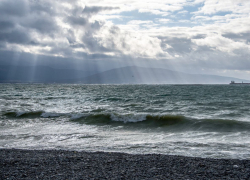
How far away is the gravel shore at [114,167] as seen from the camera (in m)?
7.73

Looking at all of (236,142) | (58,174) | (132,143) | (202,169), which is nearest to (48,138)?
(132,143)

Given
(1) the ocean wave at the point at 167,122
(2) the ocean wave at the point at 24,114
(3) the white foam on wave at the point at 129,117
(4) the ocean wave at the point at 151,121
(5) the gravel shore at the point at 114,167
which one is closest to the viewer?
(5) the gravel shore at the point at 114,167

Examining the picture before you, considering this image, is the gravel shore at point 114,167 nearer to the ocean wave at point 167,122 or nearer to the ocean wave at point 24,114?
the ocean wave at point 167,122

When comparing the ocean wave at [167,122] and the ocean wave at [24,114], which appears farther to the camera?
the ocean wave at [24,114]

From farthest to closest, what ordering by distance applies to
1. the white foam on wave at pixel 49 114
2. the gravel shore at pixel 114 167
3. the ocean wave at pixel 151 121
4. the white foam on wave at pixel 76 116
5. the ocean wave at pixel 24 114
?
the ocean wave at pixel 24 114 → the white foam on wave at pixel 49 114 → the white foam on wave at pixel 76 116 → the ocean wave at pixel 151 121 → the gravel shore at pixel 114 167

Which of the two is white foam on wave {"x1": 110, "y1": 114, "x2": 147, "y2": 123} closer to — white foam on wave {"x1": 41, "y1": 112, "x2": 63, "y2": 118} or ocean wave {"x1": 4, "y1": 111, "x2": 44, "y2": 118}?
white foam on wave {"x1": 41, "y1": 112, "x2": 63, "y2": 118}

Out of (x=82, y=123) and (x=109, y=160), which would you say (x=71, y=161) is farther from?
(x=82, y=123)

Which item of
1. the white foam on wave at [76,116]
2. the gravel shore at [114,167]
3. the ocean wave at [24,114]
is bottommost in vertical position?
the ocean wave at [24,114]

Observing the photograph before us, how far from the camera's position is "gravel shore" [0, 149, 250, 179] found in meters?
7.73

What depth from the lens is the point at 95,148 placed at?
13000 millimetres

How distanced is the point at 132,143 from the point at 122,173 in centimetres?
622

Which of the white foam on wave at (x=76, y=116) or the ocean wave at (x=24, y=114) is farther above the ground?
the white foam on wave at (x=76, y=116)

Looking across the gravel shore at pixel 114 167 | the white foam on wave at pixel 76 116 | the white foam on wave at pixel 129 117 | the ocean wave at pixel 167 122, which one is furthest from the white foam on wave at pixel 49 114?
the gravel shore at pixel 114 167

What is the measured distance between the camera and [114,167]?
28.8ft
